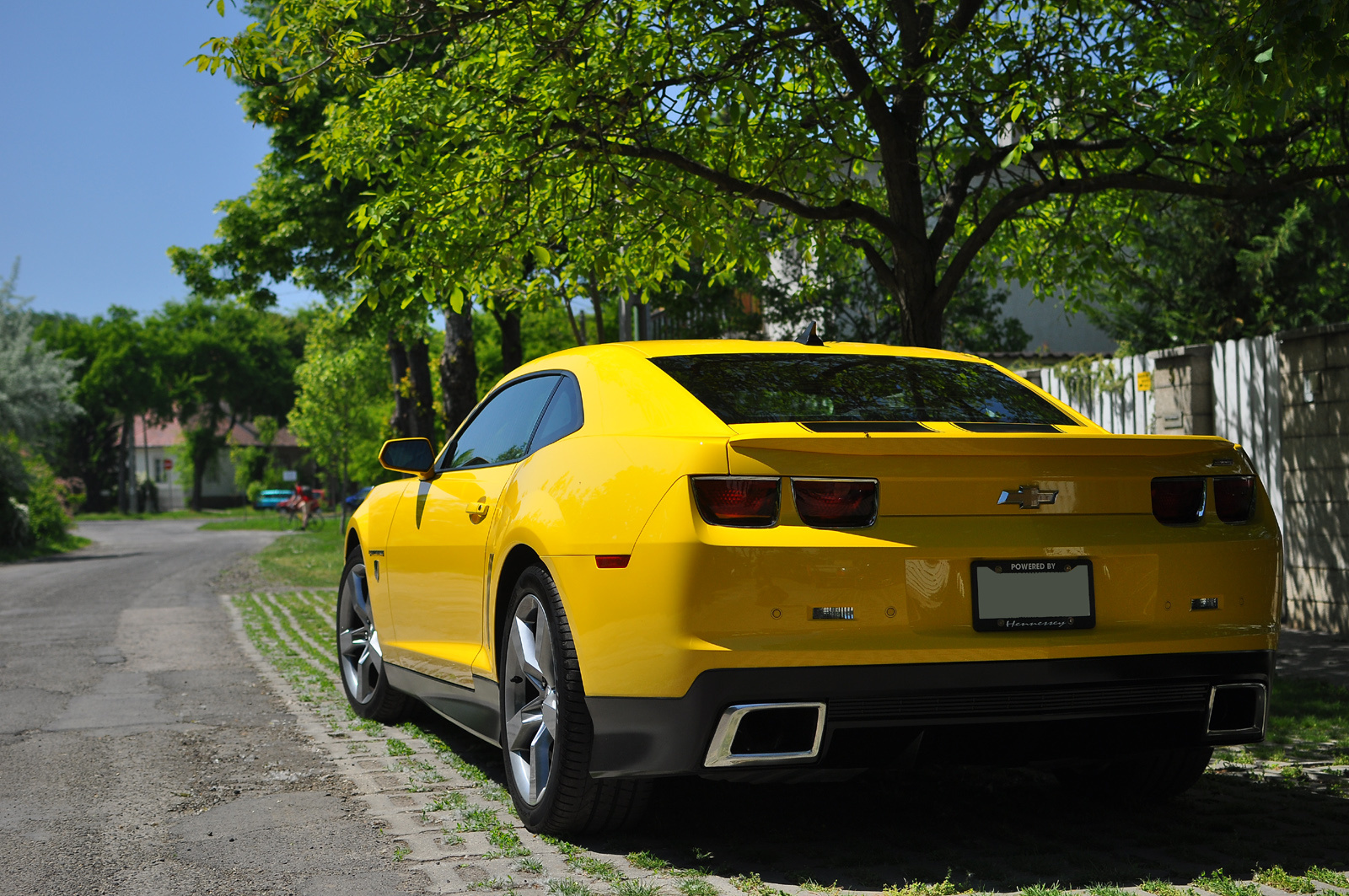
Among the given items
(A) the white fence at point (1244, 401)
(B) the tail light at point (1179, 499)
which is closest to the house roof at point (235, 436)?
(A) the white fence at point (1244, 401)

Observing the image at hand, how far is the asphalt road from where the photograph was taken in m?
3.97

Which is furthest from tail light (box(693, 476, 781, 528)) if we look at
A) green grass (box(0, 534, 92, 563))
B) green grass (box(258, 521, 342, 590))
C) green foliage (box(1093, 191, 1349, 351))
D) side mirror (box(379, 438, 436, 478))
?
green grass (box(0, 534, 92, 563))

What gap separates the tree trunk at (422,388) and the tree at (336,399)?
22799 millimetres

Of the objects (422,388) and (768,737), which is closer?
(768,737)

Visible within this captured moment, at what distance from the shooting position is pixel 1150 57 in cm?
916

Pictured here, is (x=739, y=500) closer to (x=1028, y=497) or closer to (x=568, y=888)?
(x=1028, y=497)

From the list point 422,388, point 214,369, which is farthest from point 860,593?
point 214,369

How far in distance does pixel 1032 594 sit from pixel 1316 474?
22.9 ft

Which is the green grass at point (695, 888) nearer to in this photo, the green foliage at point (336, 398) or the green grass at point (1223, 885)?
the green grass at point (1223, 885)

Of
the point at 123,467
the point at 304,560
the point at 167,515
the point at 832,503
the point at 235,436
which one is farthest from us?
the point at 235,436

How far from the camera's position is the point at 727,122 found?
10.7 meters

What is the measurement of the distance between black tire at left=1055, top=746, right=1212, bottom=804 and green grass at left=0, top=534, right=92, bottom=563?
84.8 feet

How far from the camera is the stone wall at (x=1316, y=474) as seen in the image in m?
9.34

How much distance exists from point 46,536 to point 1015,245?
26.8m
